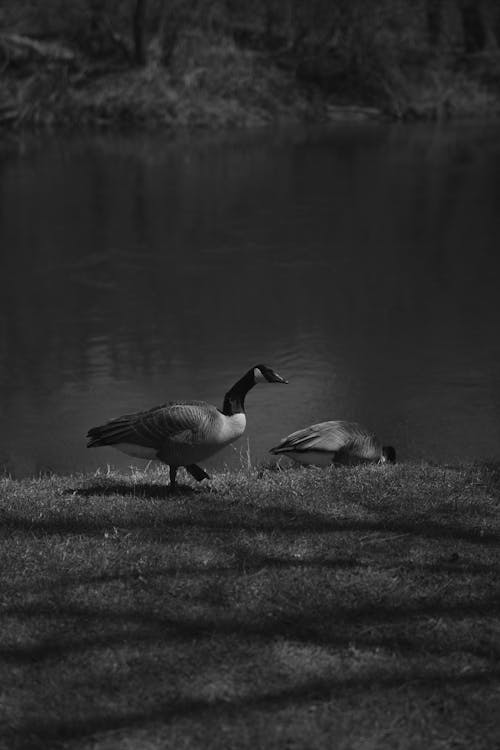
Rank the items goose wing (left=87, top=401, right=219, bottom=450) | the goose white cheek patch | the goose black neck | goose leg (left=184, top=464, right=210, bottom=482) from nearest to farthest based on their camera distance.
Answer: goose wing (left=87, top=401, right=219, bottom=450), goose leg (left=184, top=464, right=210, bottom=482), the goose black neck, the goose white cheek patch

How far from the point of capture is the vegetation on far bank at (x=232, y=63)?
118 ft

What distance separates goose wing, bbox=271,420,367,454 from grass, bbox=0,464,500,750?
1.23 metres

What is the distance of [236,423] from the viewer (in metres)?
7.11

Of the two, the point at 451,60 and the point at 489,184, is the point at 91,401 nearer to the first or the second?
the point at 489,184

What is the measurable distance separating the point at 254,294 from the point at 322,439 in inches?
350

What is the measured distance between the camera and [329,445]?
8180 mm

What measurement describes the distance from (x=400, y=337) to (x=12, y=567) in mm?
9706

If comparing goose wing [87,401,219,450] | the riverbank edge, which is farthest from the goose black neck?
the riverbank edge

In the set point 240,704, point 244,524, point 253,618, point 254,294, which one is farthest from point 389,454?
point 254,294

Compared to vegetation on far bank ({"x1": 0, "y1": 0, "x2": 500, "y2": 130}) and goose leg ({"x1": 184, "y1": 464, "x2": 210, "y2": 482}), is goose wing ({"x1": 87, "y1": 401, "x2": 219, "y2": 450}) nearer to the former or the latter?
goose leg ({"x1": 184, "y1": 464, "x2": 210, "y2": 482})

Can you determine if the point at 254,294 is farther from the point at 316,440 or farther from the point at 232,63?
the point at 232,63

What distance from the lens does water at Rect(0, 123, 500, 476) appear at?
450 inches

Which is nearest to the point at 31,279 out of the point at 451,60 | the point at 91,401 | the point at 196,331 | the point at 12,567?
the point at 196,331

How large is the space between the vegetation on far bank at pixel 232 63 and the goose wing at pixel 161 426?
30.2 m
